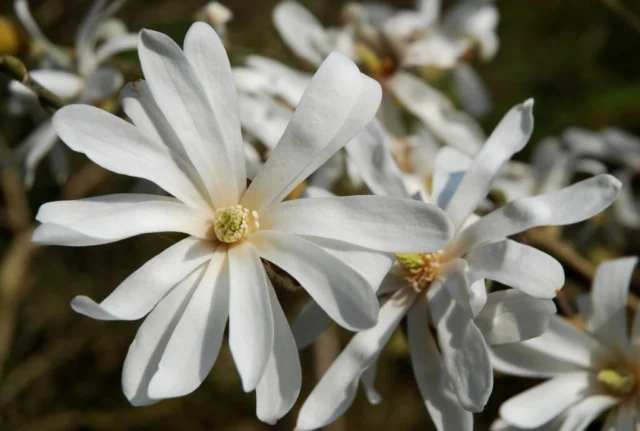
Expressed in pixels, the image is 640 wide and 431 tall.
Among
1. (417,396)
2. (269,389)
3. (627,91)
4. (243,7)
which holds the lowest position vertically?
(417,396)

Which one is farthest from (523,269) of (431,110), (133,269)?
(133,269)

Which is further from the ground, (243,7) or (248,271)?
(248,271)

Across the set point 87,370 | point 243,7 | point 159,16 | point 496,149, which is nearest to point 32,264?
point 87,370

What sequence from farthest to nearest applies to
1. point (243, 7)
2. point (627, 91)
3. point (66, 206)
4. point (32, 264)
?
1. point (243, 7)
2. point (32, 264)
3. point (627, 91)
4. point (66, 206)

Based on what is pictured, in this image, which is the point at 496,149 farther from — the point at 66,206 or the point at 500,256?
the point at 66,206

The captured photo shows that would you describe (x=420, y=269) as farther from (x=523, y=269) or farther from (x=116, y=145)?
(x=116, y=145)

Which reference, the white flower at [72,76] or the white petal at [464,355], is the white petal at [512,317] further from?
the white flower at [72,76]

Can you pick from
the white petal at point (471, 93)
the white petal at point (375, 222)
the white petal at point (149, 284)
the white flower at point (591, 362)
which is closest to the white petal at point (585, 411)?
the white flower at point (591, 362)
